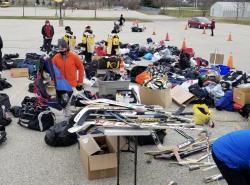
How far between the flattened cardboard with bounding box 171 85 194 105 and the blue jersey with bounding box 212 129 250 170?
659 cm

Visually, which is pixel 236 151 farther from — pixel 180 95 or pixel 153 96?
pixel 180 95

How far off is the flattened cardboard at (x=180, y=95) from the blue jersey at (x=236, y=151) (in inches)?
260

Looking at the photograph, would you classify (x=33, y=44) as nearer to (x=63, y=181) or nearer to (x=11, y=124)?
(x=11, y=124)

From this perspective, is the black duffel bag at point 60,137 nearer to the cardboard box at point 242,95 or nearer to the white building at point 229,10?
the cardboard box at point 242,95

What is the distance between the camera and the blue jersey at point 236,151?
3808 mm

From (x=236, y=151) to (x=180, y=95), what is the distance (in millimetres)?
7205

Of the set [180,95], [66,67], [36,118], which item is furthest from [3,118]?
[180,95]

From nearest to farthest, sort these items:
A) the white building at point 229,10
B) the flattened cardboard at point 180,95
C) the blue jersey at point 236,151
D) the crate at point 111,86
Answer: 1. the blue jersey at point 236,151
2. the crate at point 111,86
3. the flattened cardboard at point 180,95
4. the white building at point 229,10

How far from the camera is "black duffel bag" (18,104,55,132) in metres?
8.48

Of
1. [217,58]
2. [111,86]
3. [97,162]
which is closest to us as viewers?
[97,162]

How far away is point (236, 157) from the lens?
152 inches

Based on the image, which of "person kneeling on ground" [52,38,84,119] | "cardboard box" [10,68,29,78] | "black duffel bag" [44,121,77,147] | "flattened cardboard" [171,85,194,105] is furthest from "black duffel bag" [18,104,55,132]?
"cardboard box" [10,68,29,78]

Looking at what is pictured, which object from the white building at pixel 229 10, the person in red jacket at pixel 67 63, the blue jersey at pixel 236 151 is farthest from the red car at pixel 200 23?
the blue jersey at pixel 236 151

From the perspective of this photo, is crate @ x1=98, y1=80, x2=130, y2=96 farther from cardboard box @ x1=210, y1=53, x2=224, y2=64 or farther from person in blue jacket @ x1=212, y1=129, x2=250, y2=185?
cardboard box @ x1=210, y1=53, x2=224, y2=64
